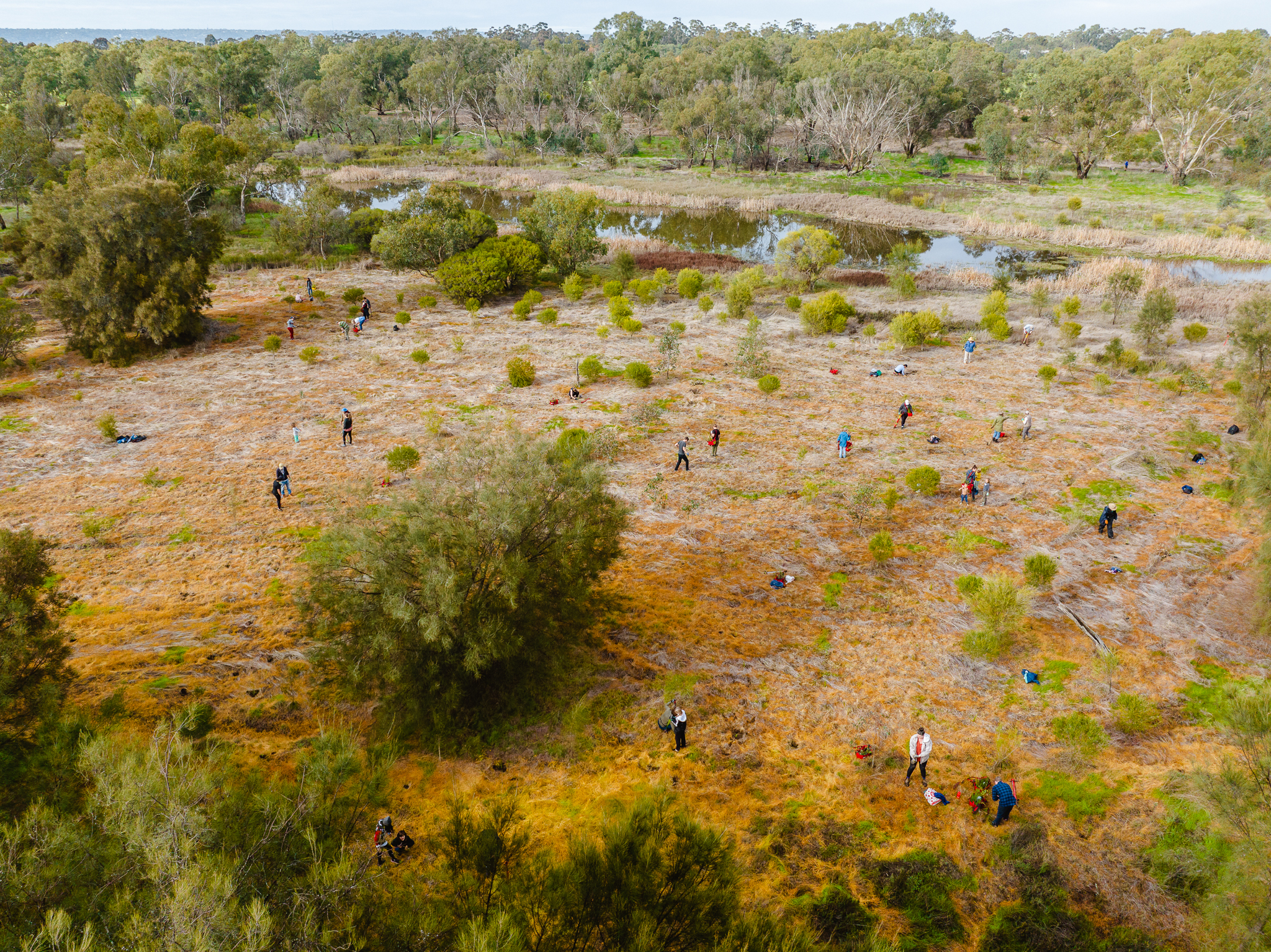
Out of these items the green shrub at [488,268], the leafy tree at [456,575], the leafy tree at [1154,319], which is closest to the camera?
the leafy tree at [456,575]

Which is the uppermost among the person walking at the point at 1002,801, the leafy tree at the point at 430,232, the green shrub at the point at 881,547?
the leafy tree at the point at 430,232

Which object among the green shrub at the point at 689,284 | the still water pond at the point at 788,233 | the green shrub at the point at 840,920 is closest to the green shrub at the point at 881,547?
the green shrub at the point at 840,920

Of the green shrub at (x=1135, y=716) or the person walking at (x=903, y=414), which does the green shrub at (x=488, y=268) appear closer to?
the person walking at (x=903, y=414)

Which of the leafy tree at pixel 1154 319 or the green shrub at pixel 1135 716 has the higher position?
the leafy tree at pixel 1154 319

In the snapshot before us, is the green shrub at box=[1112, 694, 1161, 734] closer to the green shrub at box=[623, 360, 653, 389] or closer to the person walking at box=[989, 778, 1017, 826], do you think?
the person walking at box=[989, 778, 1017, 826]

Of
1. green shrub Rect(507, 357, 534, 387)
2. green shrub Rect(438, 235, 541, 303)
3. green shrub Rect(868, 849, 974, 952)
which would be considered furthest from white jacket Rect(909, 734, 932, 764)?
green shrub Rect(438, 235, 541, 303)

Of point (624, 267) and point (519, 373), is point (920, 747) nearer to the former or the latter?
Result: point (519, 373)

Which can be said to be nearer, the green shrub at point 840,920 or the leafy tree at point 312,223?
the green shrub at point 840,920
